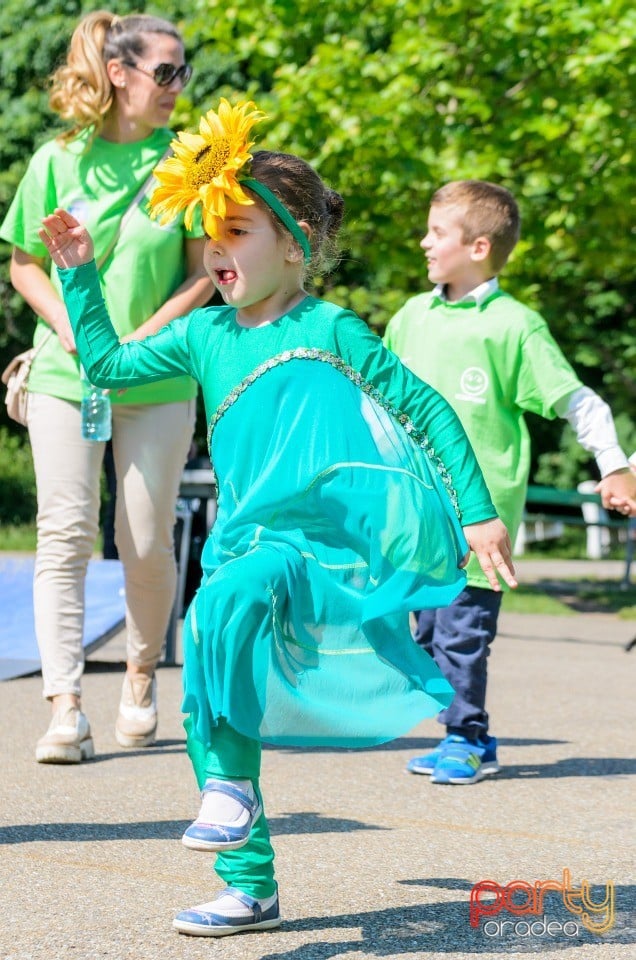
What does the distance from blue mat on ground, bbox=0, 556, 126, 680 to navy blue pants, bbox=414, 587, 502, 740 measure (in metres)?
2.41

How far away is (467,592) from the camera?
5.11 metres

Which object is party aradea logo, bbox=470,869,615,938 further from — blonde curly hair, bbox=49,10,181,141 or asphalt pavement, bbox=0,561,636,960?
blonde curly hair, bbox=49,10,181,141

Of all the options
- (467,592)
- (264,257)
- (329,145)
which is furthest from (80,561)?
(329,145)

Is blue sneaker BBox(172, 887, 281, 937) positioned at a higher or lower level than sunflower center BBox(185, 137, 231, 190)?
lower

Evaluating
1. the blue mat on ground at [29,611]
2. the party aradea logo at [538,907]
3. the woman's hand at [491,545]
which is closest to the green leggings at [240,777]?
the party aradea logo at [538,907]

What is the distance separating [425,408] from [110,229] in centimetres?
215

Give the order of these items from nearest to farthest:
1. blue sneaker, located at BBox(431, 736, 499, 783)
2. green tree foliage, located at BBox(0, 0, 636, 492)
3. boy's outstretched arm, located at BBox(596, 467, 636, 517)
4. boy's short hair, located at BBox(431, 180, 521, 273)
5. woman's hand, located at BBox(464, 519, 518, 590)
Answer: woman's hand, located at BBox(464, 519, 518, 590) < boy's outstretched arm, located at BBox(596, 467, 636, 517) < blue sneaker, located at BBox(431, 736, 499, 783) < boy's short hair, located at BBox(431, 180, 521, 273) < green tree foliage, located at BBox(0, 0, 636, 492)

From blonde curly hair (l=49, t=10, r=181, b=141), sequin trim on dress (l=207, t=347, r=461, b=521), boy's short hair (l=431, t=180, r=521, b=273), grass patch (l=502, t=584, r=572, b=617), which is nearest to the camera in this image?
sequin trim on dress (l=207, t=347, r=461, b=521)

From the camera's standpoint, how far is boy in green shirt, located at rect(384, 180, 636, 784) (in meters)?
4.98

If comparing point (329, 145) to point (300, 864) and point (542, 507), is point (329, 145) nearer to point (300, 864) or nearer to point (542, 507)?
point (300, 864)

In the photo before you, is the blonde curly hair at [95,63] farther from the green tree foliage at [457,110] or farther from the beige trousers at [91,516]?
the green tree foliage at [457,110]

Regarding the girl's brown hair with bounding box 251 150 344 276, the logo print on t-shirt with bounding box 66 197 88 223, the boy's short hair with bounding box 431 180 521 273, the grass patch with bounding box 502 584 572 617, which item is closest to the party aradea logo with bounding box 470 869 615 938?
the girl's brown hair with bounding box 251 150 344 276

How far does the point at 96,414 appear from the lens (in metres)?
4.91

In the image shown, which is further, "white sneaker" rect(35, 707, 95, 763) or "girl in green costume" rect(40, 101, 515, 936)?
"white sneaker" rect(35, 707, 95, 763)
